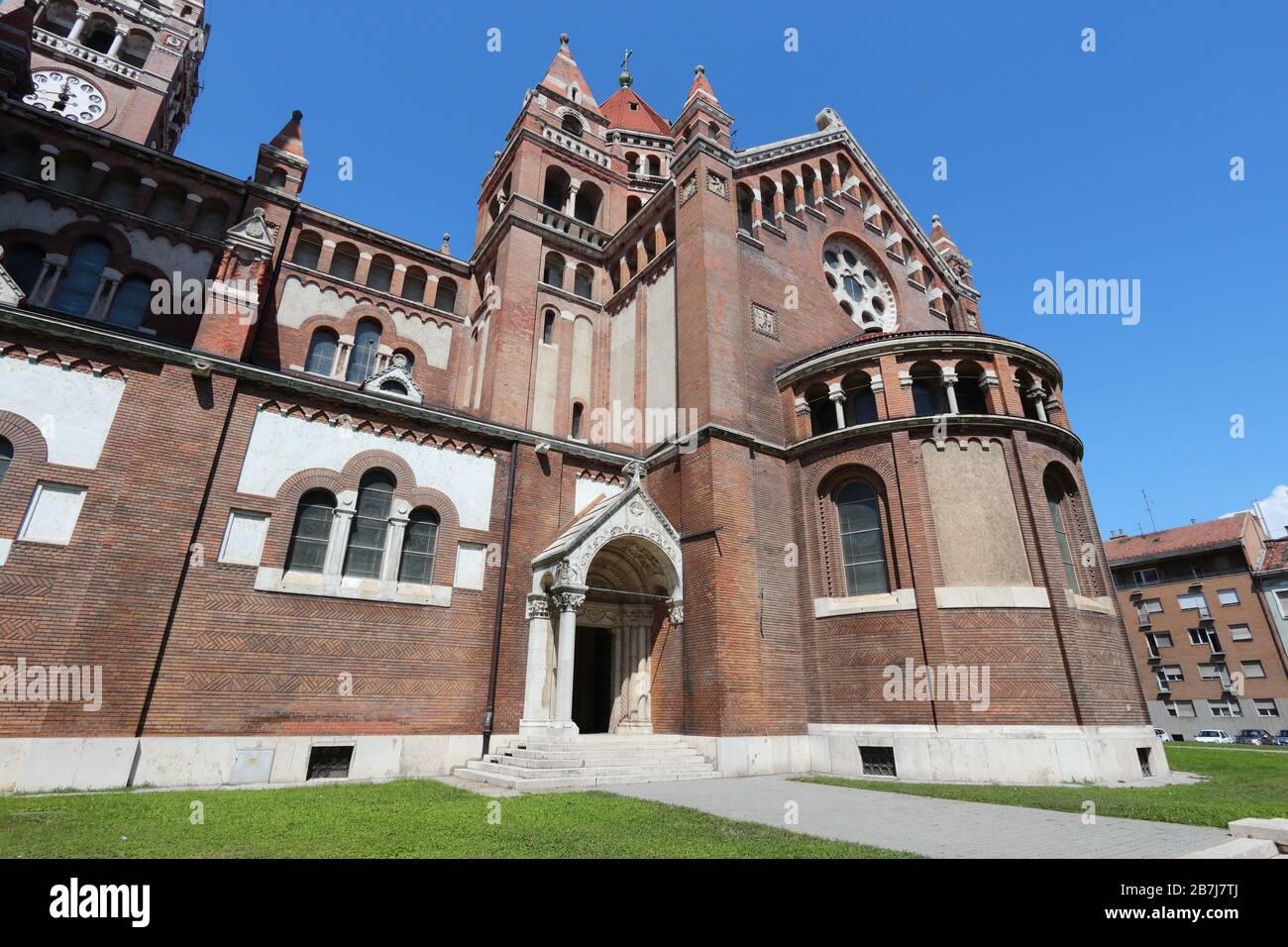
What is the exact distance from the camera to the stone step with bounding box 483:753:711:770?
535 inches

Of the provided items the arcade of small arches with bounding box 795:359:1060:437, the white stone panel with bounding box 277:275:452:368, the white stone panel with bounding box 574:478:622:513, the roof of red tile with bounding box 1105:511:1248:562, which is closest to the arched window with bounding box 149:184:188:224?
the white stone panel with bounding box 277:275:452:368

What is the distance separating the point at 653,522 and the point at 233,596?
33.7 ft

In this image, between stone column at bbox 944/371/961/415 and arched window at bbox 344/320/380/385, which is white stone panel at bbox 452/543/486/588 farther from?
stone column at bbox 944/371/961/415

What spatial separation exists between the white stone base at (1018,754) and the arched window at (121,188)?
28.8 meters

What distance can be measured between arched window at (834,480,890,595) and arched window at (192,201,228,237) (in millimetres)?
23417

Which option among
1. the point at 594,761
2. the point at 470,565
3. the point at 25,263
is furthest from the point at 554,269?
the point at 594,761

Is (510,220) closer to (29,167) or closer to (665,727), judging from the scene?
(29,167)

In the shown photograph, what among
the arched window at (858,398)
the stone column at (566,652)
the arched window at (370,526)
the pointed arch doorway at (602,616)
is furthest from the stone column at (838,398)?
the arched window at (370,526)

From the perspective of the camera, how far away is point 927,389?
19.6 metres

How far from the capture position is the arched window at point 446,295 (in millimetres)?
27531

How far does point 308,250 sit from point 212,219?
3.26m

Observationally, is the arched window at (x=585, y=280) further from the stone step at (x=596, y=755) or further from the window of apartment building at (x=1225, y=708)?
the window of apartment building at (x=1225, y=708)

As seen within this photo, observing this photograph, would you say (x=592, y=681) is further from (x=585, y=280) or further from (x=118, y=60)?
(x=118, y=60)
